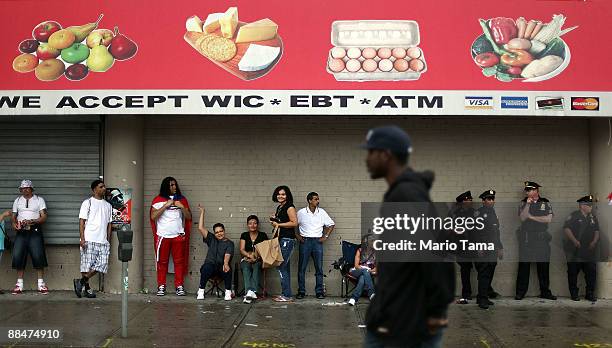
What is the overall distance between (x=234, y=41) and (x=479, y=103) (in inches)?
147

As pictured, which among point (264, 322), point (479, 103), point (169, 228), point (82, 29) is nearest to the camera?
point (264, 322)

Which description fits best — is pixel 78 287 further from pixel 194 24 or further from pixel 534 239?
pixel 534 239

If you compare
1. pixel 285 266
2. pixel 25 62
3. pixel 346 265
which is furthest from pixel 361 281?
pixel 25 62

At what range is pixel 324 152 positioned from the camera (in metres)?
12.2

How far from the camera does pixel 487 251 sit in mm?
11508

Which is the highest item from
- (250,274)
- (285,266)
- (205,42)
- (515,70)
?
(205,42)

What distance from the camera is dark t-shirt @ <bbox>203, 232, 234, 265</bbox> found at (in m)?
11.6

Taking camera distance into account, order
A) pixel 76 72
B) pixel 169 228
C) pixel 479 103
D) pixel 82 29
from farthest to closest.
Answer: pixel 169 228
pixel 82 29
pixel 76 72
pixel 479 103

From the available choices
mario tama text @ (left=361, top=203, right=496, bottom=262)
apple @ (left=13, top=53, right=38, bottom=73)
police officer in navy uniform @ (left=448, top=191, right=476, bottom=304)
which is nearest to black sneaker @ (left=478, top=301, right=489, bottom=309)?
police officer in navy uniform @ (left=448, top=191, right=476, bottom=304)

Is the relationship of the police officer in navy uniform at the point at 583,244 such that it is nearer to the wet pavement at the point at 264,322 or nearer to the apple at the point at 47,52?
the wet pavement at the point at 264,322

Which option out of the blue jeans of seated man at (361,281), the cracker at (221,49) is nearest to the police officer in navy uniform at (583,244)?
the blue jeans of seated man at (361,281)

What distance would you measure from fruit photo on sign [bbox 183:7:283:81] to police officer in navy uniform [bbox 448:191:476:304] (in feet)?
11.9

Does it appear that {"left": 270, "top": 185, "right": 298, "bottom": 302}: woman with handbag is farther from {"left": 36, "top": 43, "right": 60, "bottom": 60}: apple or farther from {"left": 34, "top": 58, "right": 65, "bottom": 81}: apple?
{"left": 36, "top": 43, "right": 60, "bottom": 60}: apple

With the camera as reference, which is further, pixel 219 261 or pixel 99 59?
pixel 219 261
